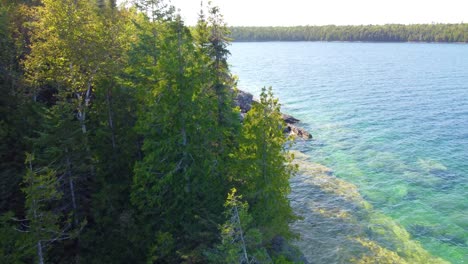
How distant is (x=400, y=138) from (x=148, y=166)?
4235 centimetres

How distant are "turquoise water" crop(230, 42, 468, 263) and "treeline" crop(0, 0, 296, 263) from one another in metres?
16.0

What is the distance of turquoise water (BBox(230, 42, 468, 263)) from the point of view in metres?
30.8

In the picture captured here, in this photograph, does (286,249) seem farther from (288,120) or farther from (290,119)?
(290,119)

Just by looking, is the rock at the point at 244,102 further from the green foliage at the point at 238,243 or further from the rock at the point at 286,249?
the green foliage at the point at 238,243

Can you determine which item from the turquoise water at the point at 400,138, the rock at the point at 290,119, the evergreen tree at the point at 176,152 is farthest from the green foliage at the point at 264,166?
the rock at the point at 290,119

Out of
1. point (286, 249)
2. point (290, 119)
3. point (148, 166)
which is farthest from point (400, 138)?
point (148, 166)

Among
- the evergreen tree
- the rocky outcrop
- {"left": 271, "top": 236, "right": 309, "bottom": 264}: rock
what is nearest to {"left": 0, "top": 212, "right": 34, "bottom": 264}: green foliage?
the evergreen tree

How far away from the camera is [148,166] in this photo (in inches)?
813

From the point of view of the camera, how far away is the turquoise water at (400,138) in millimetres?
30766

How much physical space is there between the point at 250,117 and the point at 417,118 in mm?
49864

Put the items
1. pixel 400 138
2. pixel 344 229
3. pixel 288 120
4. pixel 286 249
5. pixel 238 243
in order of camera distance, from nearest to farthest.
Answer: pixel 238 243, pixel 286 249, pixel 344 229, pixel 400 138, pixel 288 120

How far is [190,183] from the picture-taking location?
20391 millimetres

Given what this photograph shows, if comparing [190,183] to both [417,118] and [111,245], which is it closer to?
[111,245]

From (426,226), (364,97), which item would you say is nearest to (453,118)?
(364,97)
